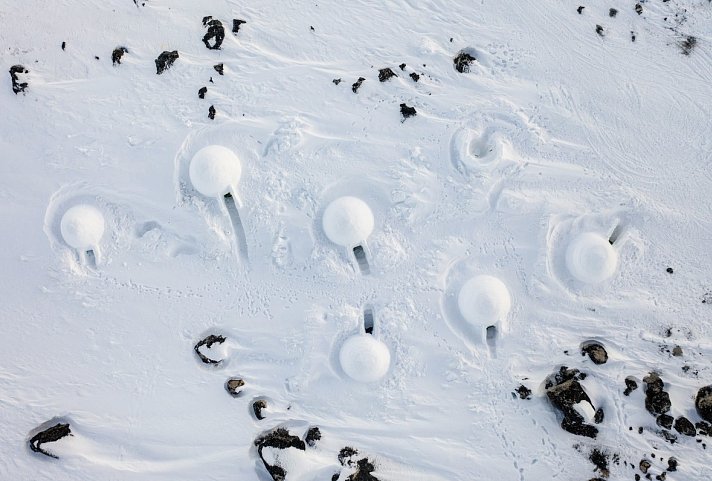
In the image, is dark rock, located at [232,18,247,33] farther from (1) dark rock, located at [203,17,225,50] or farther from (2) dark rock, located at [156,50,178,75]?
(2) dark rock, located at [156,50,178,75]

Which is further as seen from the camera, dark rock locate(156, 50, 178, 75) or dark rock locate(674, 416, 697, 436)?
dark rock locate(156, 50, 178, 75)

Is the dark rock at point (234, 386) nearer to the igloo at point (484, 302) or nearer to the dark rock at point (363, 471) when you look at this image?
the dark rock at point (363, 471)

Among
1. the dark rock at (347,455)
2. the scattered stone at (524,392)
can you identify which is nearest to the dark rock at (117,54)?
the dark rock at (347,455)

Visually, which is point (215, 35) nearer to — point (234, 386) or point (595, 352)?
point (234, 386)

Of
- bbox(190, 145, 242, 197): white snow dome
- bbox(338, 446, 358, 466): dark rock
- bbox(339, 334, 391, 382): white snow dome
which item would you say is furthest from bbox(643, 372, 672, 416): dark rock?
bbox(190, 145, 242, 197): white snow dome

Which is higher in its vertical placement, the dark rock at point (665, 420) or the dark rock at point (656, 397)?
the dark rock at point (656, 397)
